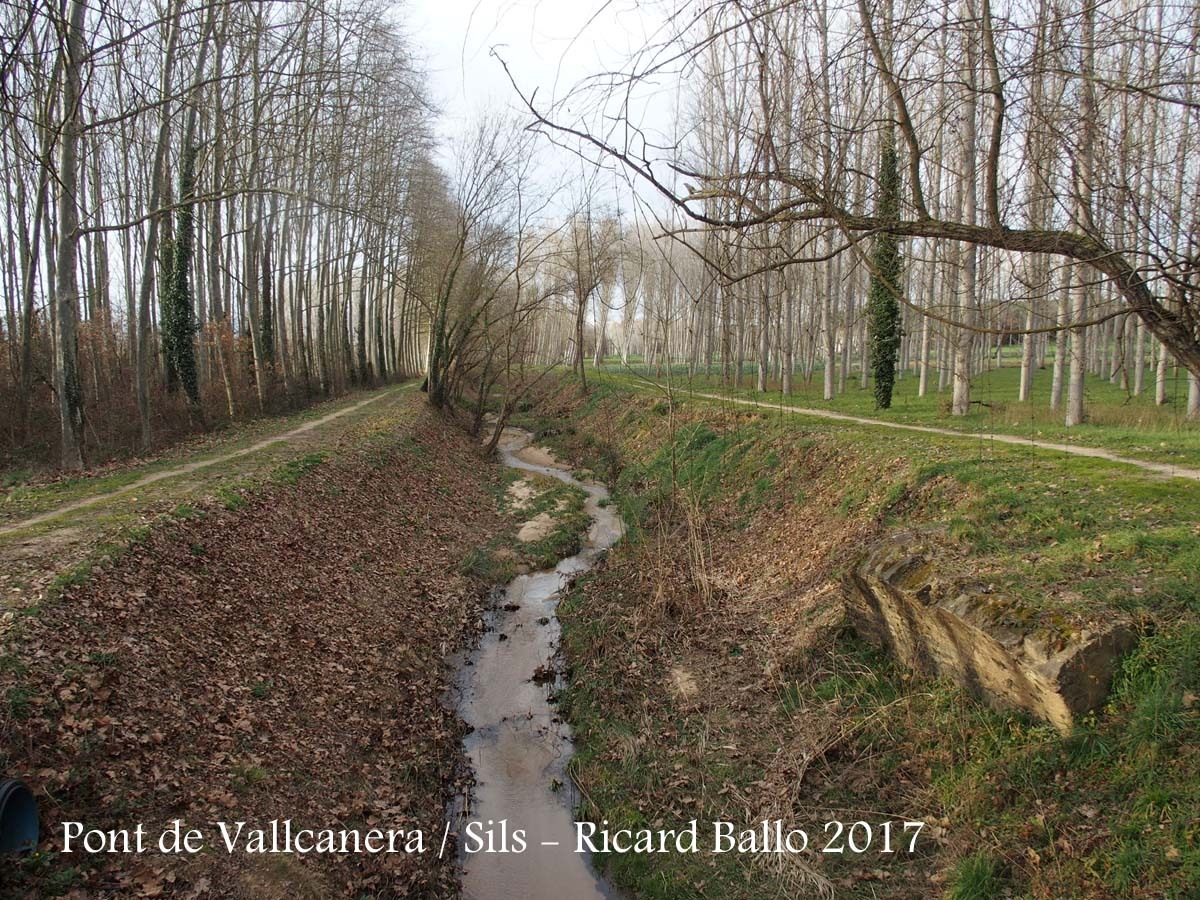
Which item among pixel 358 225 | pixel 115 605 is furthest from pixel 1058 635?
pixel 358 225

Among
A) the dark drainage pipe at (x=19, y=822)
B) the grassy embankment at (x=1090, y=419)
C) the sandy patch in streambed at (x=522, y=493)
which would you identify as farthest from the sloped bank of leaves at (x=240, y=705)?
the sandy patch in streambed at (x=522, y=493)

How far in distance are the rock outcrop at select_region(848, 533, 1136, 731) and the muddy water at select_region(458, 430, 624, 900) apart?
341 centimetres

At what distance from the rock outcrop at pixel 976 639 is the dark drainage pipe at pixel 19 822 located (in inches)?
252

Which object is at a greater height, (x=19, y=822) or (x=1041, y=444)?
(x=1041, y=444)

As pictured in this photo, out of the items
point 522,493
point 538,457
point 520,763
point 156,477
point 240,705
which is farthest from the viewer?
point 538,457

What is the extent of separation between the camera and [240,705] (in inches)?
246

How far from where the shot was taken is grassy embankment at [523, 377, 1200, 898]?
4418mm

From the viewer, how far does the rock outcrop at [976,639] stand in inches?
188

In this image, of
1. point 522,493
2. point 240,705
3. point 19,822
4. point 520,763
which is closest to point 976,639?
point 520,763

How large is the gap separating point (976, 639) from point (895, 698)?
114 cm

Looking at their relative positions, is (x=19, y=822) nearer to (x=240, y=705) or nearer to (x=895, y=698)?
(x=240, y=705)

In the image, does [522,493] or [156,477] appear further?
[522,493]

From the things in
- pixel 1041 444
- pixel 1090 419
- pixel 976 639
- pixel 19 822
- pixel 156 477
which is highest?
pixel 1090 419

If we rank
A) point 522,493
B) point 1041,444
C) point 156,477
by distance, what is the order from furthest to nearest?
point 522,493 → point 156,477 → point 1041,444
